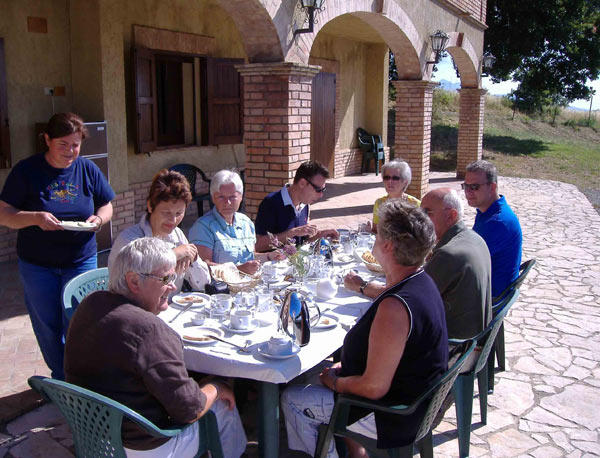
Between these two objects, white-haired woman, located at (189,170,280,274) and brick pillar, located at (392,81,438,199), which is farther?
brick pillar, located at (392,81,438,199)

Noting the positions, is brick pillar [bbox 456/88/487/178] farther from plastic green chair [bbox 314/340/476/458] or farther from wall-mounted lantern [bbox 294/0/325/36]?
plastic green chair [bbox 314/340/476/458]

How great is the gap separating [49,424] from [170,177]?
1637mm

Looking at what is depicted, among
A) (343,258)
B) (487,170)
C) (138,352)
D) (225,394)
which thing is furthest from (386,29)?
(138,352)

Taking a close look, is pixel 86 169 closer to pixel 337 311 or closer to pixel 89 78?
pixel 337 311

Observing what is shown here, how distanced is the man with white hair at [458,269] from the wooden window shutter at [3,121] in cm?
480

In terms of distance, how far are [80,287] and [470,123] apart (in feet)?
45.5

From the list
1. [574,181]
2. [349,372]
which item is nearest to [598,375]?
[349,372]

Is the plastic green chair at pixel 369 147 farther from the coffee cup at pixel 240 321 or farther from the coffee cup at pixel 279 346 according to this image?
the coffee cup at pixel 279 346

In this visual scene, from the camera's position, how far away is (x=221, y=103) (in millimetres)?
9586

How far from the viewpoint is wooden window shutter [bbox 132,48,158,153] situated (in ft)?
26.1

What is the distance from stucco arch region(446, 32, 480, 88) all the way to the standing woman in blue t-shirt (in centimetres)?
1046

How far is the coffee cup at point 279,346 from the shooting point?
8.85 feet

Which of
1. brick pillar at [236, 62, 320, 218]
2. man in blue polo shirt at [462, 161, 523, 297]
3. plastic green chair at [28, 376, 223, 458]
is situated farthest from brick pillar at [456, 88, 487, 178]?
plastic green chair at [28, 376, 223, 458]

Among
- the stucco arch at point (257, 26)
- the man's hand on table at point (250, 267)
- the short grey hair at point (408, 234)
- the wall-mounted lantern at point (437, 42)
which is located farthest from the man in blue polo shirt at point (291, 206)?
the wall-mounted lantern at point (437, 42)
